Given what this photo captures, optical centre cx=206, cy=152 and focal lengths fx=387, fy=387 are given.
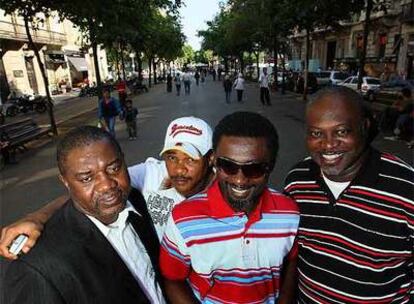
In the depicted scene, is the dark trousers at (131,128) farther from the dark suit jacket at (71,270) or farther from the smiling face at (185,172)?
the dark suit jacket at (71,270)

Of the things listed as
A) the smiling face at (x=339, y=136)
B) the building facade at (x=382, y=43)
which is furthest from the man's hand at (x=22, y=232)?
the building facade at (x=382, y=43)

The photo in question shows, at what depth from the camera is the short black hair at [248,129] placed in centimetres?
177

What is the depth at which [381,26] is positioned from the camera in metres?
31.9

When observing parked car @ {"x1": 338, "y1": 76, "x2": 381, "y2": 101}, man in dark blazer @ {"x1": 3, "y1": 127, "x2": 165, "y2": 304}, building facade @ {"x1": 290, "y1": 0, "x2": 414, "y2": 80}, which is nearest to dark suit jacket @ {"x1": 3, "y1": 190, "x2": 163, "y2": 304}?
man in dark blazer @ {"x1": 3, "y1": 127, "x2": 165, "y2": 304}

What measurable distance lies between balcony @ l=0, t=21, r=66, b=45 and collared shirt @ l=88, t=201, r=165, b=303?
90.1ft

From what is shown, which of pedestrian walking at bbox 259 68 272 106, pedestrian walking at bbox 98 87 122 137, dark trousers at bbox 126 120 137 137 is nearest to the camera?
pedestrian walking at bbox 98 87 122 137

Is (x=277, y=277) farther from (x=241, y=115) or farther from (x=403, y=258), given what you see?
(x=241, y=115)

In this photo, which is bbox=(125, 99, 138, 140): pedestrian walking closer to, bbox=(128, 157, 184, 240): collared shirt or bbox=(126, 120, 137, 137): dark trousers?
bbox=(126, 120, 137, 137): dark trousers

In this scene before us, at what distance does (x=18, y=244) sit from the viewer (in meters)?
1.56

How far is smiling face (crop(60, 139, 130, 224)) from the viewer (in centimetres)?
173

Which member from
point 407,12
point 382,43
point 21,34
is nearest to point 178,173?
point 407,12

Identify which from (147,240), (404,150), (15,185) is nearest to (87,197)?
(147,240)

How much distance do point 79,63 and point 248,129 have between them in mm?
44775

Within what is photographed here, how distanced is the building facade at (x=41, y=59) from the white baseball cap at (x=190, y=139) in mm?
19383
